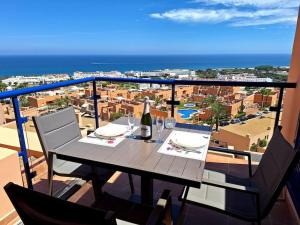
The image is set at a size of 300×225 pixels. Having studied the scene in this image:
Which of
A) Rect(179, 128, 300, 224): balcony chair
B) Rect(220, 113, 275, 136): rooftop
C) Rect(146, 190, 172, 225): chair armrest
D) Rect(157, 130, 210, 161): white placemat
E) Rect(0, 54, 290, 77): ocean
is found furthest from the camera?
Rect(0, 54, 290, 77): ocean

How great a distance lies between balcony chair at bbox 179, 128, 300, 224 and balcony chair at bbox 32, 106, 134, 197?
2.51 feet

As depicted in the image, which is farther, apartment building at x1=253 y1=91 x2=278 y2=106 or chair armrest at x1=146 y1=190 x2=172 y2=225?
apartment building at x1=253 y1=91 x2=278 y2=106

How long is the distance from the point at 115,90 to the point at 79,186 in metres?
1.37

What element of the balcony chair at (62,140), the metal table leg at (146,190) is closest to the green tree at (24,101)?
the balcony chair at (62,140)

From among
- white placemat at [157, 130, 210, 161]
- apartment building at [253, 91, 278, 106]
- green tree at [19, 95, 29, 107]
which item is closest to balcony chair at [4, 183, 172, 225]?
white placemat at [157, 130, 210, 161]

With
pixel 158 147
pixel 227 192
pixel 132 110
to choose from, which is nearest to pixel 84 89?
pixel 132 110

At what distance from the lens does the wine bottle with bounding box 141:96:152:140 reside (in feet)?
5.79

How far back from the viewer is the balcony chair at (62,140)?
1.92 metres

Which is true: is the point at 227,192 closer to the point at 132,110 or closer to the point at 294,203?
the point at 294,203

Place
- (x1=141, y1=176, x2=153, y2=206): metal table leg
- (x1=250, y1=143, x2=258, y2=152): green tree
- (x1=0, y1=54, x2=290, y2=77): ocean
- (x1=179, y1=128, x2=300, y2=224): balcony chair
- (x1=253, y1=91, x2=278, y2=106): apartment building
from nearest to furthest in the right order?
(x1=179, y1=128, x2=300, y2=224): balcony chair → (x1=141, y1=176, x2=153, y2=206): metal table leg → (x1=253, y1=91, x2=278, y2=106): apartment building → (x1=250, y1=143, x2=258, y2=152): green tree → (x1=0, y1=54, x2=290, y2=77): ocean

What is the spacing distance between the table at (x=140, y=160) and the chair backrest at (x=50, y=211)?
52 cm

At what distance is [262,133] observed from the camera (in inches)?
113

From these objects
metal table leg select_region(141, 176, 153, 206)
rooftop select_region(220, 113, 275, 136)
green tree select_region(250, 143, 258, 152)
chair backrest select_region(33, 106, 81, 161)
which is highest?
chair backrest select_region(33, 106, 81, 161)

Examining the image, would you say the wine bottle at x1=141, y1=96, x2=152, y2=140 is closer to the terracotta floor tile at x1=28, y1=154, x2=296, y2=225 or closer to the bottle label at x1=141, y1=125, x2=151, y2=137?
the bottle label at x1=141, y1=125, x2=151, y2=137
